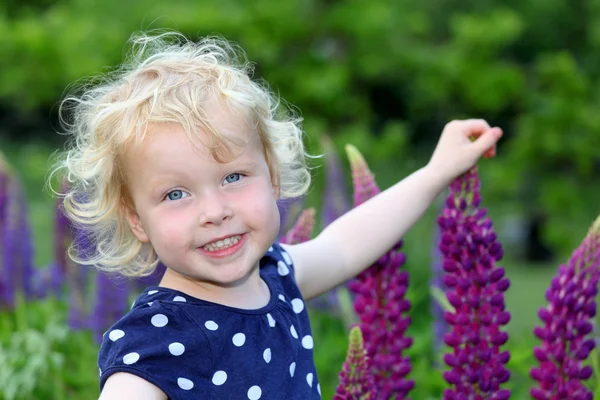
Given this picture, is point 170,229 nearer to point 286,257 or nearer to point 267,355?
point 267,355

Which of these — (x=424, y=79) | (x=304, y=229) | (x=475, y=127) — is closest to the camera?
(x=475, y=127)

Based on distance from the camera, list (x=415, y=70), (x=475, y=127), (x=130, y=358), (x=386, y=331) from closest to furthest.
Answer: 1. (x=130, y=358)
2. (x=386, y=331)
3. (x=475, y=127)
4. (x=415, y=70)

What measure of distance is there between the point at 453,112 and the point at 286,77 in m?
2.11

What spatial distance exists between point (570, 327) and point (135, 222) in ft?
3.26

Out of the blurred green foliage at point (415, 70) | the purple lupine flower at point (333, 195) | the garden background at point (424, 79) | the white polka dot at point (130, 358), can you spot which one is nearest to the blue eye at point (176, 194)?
the white polka dot at point (130, 358)

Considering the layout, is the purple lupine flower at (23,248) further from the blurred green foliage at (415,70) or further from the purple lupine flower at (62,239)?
the blurred green foliage at (415,70)

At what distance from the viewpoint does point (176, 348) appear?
1.84m

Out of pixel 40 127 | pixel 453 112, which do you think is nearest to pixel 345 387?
pixel 453 112

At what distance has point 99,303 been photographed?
3.42 m

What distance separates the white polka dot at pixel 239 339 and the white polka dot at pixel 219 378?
7cm

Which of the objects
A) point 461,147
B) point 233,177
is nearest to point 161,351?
point 233,177

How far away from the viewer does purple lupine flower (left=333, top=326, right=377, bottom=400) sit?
1965mm

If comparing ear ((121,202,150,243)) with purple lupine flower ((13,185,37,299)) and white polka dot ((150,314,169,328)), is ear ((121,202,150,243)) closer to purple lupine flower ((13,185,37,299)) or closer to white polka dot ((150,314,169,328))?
white polka dot ((150,314,169,328))

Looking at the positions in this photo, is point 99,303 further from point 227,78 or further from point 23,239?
point 227,78
